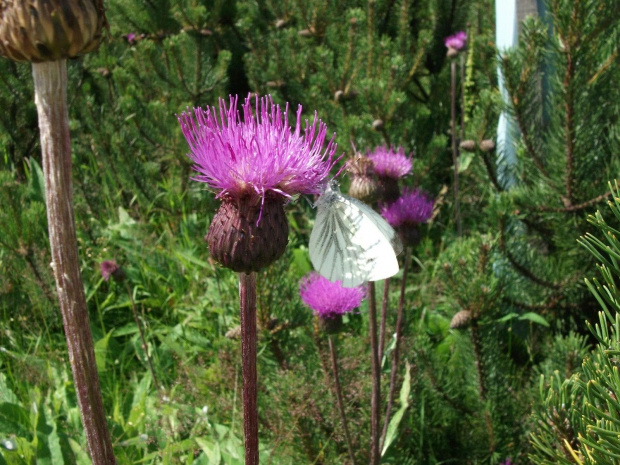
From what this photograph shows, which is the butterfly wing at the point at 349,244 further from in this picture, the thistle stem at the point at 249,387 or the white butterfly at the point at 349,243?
the thistle stem at the point at 249,387

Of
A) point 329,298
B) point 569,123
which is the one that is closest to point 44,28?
point 329,298

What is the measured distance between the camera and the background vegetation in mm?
2838

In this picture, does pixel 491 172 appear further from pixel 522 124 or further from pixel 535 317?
pixel 535 317

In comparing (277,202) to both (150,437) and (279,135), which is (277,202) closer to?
(279,135)

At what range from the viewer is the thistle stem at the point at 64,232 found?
1.14 meters

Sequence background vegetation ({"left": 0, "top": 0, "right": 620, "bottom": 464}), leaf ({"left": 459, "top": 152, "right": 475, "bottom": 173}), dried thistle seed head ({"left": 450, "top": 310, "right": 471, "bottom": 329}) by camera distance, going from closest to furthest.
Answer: background vegetation ({"left": 0, "top": 0, "right": 620, "bottom": 464})
dried thistle seed head ({"left": 450, "top": 310, "right": 471, "bottom": 329})
leaf ({"left": 459, "top": 152, "right": 475, "bottom": 173})

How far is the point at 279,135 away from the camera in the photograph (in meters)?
1.65

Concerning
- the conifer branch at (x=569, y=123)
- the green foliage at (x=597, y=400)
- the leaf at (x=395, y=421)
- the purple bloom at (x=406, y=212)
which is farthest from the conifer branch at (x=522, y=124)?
the green foliage at (x=597, y=400)

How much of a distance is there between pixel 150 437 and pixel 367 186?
58.0 inches

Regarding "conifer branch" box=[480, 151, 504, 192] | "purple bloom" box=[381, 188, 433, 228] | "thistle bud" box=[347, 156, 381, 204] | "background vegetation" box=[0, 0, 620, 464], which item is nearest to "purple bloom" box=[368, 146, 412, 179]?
"purple bloom" box=[381, 188, 433, 228]

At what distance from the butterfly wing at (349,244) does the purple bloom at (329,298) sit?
0.54 m

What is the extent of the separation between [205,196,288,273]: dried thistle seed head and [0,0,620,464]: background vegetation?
30.3 inches

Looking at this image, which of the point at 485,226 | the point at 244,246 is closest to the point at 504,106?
the point at 485,226

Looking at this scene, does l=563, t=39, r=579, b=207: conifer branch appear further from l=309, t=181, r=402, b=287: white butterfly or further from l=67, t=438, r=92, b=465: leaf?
l=67, t=438, r=92, b=465: leaf
